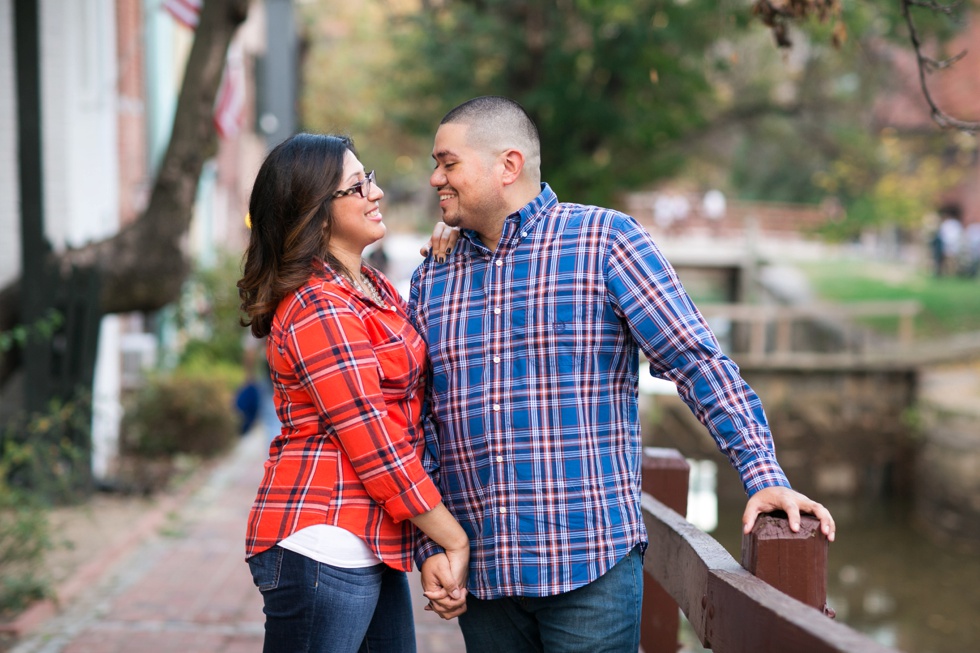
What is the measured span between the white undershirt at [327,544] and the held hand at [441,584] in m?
0.17

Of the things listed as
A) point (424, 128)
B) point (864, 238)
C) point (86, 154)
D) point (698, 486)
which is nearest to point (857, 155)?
point (698, 486)

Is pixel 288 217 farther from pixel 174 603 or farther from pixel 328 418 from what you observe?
pixel 174 603

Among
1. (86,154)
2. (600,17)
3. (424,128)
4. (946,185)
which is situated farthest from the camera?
(946,185)

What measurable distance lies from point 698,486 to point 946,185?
1335cm

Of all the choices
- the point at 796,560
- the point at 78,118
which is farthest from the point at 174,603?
the point at 78,118

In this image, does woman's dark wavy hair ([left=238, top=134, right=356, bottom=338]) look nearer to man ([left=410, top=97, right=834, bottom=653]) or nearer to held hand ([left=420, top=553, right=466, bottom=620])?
man ([left=410, top=97, right=834, bottom=653])

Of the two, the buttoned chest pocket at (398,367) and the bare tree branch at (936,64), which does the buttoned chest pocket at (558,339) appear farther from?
the bare tree branch at (936,64)

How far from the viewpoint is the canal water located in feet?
39.4

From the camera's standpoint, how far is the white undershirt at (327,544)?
7.71ft

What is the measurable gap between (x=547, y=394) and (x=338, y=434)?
470 millimetres

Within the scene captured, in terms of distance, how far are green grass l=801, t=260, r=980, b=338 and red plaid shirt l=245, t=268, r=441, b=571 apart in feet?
72.6

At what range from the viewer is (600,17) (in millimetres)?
14086

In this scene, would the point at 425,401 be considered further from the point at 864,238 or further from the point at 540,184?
the point at 864,238

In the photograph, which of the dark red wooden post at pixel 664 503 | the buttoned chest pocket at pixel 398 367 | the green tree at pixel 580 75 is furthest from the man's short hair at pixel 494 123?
the green tree at pixel 580 75
